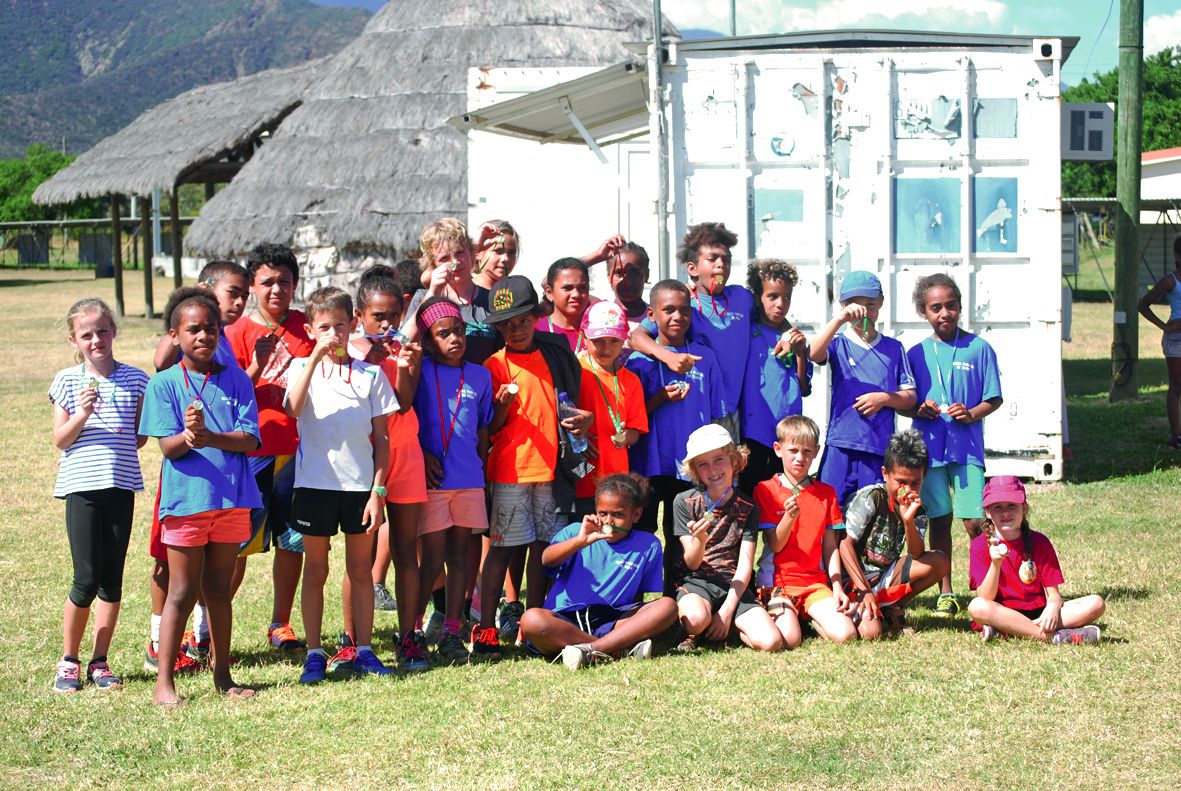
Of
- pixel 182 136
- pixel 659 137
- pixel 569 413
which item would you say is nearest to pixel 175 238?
pixel 182 136

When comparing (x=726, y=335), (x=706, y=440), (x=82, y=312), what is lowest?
(x=706, y=440)

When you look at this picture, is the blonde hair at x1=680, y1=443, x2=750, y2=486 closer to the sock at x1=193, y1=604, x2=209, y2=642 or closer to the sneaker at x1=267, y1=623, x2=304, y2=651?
the sneaker at x1=267, y1=623, x2=304, y2=651

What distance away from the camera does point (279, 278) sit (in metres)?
6.00

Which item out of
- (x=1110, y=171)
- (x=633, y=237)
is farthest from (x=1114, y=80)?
(x=633, y=237)

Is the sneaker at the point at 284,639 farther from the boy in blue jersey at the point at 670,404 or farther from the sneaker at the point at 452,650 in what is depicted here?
the boy in blue jersey at the point at 670,404

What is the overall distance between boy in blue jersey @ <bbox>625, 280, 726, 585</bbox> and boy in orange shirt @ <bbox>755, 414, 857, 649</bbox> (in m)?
0.40

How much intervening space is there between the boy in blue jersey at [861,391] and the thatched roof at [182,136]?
697 inches

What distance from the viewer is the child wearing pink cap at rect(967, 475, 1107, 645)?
582cm

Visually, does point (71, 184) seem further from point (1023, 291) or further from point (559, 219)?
point (1023, 291)

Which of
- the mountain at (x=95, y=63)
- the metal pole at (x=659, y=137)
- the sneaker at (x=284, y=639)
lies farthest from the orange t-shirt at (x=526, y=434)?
the mountain at (x=95, y=63)

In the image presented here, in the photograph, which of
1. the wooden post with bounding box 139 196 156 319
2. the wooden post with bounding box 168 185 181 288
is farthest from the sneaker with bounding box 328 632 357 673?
the wooden post with bounding box 139 196 156 319

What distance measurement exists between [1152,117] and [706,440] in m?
40.2

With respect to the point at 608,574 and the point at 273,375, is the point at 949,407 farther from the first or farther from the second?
the point at 273,375

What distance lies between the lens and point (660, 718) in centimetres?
497
